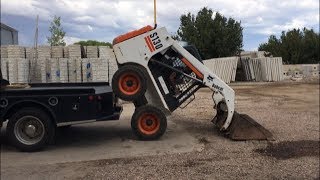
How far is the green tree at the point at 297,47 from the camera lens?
55812 mm

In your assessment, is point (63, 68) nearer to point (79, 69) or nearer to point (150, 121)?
point (79, 69)

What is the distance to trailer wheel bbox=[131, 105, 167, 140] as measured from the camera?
383 inches

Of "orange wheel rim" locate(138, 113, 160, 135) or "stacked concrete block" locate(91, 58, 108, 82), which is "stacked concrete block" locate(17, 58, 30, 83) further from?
"orange wheel rim" locate(138, 113, 160, 135)

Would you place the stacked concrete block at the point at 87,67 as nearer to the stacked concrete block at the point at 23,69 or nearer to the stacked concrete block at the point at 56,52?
the stacked concrete block at the point at 56,52

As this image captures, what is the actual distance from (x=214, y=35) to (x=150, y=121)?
118 ft

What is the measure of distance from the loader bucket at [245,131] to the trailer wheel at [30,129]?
3623mm

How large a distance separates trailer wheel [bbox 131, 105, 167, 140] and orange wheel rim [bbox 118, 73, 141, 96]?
1.33 feet

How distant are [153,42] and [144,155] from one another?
8.39 feet

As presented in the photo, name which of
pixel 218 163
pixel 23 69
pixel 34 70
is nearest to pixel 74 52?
pixel 34 70

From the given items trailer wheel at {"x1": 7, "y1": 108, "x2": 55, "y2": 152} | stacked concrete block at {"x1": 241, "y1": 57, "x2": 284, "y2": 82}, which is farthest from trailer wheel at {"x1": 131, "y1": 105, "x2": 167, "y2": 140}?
stacked concrete block at {"x1": 241, "y1": 57, "x2": 284, "y2": 82}

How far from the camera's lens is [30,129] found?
877 centimetres

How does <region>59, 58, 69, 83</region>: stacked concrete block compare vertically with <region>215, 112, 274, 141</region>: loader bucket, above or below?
above

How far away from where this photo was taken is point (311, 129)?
11.0 m

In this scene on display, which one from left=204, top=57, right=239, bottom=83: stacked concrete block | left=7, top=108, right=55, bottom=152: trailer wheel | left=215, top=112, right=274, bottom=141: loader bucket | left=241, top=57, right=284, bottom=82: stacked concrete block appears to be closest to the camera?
left=7, top=108, right=55, bottom=152: trailer wheel
